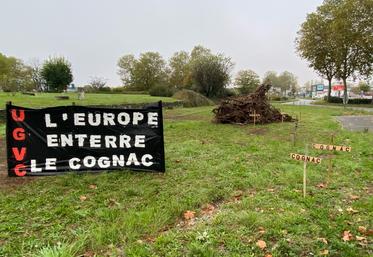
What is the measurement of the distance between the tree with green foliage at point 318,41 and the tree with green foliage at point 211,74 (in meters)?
9.29

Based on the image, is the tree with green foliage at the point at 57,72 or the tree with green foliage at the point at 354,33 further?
the tree with green foliage at the point at 57,72

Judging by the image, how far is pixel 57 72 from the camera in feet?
120

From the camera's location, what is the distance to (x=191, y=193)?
4.39m

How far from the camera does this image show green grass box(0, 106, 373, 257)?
294 centimetres

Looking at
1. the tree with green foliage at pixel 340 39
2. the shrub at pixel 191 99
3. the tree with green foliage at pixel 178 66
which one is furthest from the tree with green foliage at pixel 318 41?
the tree with green foliage at pixel 178 66

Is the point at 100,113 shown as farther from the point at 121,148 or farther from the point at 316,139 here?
the point at 316,139

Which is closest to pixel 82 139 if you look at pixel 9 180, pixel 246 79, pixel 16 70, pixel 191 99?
pixel 9 180

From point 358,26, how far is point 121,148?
112 ft

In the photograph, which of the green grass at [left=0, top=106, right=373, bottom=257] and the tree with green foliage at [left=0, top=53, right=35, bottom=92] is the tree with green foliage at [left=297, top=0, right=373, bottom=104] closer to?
the green grass at [left=0, top=106, right=373, bottom=257]

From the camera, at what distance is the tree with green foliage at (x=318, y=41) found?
118ft

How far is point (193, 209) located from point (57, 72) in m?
36.9

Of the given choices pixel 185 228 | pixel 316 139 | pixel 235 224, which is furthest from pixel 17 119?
pixel 316 139

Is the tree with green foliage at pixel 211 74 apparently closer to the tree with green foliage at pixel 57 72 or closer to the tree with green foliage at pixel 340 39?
the tree with green foliage at pixel 340 39

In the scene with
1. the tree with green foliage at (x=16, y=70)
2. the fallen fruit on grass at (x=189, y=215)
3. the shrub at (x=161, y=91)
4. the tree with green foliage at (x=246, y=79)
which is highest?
the tree with green foliage at (x=16, y=70)
